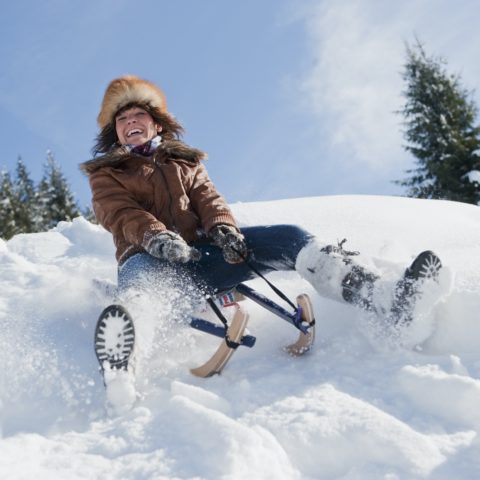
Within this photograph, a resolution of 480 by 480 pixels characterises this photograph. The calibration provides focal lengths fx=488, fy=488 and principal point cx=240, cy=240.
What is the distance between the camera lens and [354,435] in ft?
5.37

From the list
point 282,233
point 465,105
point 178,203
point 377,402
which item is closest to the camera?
point 377,402

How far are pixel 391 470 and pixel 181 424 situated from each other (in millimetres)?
720

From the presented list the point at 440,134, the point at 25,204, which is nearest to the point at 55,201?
the point at 25,204

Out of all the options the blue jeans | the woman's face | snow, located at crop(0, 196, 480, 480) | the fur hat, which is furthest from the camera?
the fur hat

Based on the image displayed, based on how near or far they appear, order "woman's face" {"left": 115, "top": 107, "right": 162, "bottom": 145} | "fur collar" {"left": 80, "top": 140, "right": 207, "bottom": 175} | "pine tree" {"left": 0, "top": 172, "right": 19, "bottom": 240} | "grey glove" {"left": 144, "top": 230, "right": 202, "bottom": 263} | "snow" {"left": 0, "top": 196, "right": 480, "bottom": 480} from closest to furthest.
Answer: "snow" {"left": 0, "top": 196, "right": 480, "bottom": 480}
"grey glove" {"left": 144, "top": 230, "right": 202, "bottom": 263}
"fur collar" {"left": 80, "top": 140, "right": 207, "bottom": 175}
"woman's face" {"left": 115, "top": 107, "right": 162, "bottom": 145}
"pine tree" {"left": 0, "top": 172, "right": 19, "bottom": 240}

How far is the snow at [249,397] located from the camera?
5.02ft

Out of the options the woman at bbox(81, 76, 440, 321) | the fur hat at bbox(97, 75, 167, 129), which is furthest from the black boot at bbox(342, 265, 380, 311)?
the fur hat at bbox(97, 75, 167, 129)

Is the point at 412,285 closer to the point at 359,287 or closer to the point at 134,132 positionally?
the point at 359,287

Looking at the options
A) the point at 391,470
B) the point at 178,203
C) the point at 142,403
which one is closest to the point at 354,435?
the point at 391,470

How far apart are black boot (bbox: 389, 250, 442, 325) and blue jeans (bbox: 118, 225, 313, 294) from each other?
613 mm

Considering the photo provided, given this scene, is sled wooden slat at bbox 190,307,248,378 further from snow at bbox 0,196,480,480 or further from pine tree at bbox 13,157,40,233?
pine tree at bbox 13,157,40,233

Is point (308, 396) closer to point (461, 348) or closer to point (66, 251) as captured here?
point (461, 348)

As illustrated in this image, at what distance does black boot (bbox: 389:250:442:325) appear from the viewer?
7.51 ft

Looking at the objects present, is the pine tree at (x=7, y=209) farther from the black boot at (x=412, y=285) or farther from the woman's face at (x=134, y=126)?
the black boot at (x=412, y=285)
